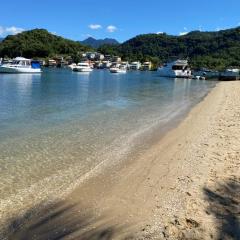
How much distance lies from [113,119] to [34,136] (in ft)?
25.4

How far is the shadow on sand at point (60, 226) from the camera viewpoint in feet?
27.0

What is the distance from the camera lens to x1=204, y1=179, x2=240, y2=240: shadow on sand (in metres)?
8.27

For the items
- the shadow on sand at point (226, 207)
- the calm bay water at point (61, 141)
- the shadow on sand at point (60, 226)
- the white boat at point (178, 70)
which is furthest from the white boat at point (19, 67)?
the shadow on sand at point (60, 226)

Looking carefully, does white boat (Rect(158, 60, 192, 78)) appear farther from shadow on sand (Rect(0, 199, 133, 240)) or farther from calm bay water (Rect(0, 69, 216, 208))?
shadow on sand (Rect(0, 199, 133, 240))

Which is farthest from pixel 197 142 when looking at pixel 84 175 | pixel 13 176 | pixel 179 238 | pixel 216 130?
pixel 179 238

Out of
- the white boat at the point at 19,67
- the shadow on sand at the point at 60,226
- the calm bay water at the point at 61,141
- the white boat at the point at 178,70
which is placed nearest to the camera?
the shadow on sand at the point at 60,226

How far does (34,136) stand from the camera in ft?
61.9

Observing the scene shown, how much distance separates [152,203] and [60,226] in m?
2.45

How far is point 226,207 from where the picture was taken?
9531 mm

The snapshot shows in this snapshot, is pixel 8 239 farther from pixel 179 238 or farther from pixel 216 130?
pixel 216 130

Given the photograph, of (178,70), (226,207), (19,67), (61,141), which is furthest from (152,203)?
(178,70)

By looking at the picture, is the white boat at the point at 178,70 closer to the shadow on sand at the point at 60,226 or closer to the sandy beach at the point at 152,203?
the sandy beach at the point at 152,203

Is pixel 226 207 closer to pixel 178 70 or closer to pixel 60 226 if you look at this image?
pixel 60 226

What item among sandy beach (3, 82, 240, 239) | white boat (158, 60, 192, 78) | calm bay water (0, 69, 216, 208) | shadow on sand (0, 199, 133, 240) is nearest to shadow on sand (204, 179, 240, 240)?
sandy beach (3, 82, 240, 239)
